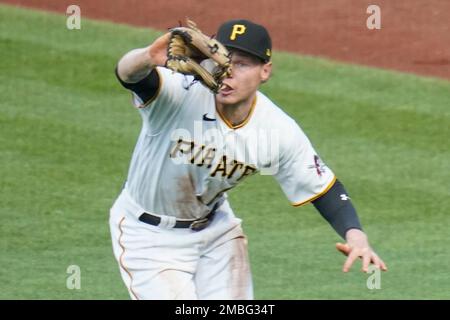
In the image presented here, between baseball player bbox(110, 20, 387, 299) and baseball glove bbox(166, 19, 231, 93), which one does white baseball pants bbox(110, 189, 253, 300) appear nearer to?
baseball player bbox(110, 20, 387, 299)

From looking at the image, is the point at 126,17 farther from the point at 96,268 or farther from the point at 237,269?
the point at 237,269

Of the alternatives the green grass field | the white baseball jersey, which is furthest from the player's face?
the green grass field

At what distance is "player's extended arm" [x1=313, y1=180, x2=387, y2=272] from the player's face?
0.67m

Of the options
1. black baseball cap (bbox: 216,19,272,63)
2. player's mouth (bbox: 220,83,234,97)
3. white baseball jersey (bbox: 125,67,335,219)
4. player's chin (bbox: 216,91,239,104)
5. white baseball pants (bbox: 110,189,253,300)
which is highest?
black baseball cap (bbox: 216,19,272,63)

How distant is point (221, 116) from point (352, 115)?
552 centimetres

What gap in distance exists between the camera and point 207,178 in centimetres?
638

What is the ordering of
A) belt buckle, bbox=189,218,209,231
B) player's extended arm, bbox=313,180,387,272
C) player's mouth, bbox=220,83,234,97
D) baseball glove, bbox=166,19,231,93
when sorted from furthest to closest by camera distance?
belt buckle, bbox=189,218,209,231, player's mouth, bbox=220,83,234,97, player's extended arm, bbox=313,180,387,272, baseball glove, bbox=166,19,231,93

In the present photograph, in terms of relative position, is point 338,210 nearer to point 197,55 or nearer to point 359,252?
point 359,252

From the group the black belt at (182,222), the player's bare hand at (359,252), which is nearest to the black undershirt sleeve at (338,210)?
the player's bare hand at (359,252)

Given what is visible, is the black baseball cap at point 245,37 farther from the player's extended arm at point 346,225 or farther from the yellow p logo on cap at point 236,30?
the player's extended arm at point 346,225

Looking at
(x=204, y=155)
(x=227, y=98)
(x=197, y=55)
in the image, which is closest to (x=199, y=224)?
(x=204, y=155)

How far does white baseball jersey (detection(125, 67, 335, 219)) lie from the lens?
6.24 metres

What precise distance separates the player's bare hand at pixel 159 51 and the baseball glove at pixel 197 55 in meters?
0.07

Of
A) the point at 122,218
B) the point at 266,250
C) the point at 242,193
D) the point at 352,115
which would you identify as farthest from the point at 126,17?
the point at 122,218
